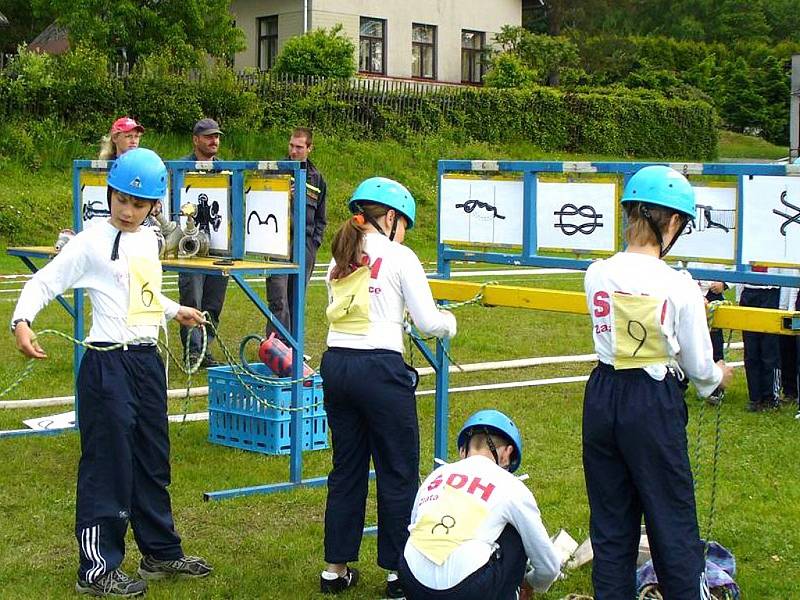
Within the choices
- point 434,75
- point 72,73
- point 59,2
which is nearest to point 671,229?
point 72,73

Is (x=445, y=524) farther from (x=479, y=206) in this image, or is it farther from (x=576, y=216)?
(x=479, y=206)

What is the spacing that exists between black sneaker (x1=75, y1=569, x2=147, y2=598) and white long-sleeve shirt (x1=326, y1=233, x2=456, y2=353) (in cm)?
156

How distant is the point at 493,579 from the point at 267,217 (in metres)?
3.95

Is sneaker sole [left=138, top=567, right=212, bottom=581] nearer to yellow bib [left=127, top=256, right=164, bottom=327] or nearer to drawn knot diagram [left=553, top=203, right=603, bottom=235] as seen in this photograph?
yellow bib [left=127, top=256, right=164, bottom=327]

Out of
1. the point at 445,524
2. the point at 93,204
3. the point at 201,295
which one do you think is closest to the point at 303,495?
the point at 445,524

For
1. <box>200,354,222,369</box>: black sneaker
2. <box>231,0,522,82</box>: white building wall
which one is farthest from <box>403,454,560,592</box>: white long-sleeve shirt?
<box>231,0,522,82</box>: white building wall

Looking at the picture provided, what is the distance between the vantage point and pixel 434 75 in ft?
139

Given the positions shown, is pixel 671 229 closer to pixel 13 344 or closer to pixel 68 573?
pixel 68 573

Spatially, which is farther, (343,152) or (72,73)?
(343,152)

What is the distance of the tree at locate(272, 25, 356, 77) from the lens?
33812 mm

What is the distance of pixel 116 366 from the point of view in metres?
5.96

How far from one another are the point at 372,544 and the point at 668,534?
2.36m

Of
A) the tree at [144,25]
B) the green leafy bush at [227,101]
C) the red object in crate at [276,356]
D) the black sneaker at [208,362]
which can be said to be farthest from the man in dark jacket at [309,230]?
the tree at [144,25]

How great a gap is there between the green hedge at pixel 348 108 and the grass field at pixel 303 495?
584 inches
